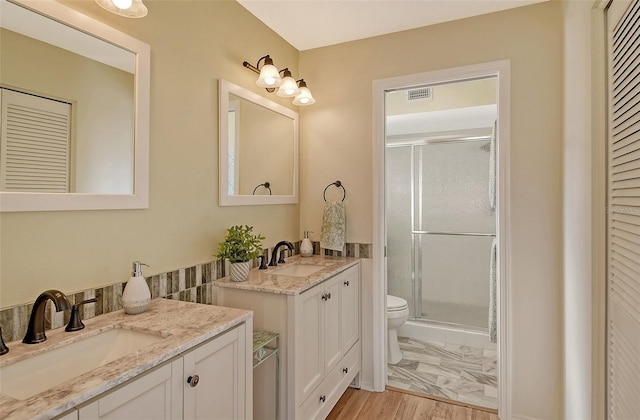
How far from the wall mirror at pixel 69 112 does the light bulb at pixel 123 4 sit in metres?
0.13

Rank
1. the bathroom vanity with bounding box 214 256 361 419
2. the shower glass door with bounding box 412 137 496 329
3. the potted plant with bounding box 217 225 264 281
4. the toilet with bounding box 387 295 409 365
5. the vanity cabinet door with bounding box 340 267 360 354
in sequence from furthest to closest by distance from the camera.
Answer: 1. the shower glass door with bounding box 412 137 496 329
2. the toilet with bounding box 387 295 409 365
3. the vanity cabinet door with bounding box 340 267 360 354
4. the potted plant with bounding box 217 225 264 281
5. the bathroom vanity with bounding box 214 256 361 419

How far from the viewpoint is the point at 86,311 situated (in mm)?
1212

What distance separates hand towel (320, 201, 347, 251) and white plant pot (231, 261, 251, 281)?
0.75 metres

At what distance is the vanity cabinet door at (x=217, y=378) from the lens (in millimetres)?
1037

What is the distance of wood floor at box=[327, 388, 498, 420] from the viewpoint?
2092 millimetres

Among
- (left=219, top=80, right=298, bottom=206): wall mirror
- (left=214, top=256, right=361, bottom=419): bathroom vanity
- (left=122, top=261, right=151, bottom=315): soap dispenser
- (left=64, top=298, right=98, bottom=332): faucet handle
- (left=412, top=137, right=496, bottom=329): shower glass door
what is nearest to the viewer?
(left=64, top=298, right=98, bottom=332): faucet handle

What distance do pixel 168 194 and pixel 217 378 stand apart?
828 millimetres

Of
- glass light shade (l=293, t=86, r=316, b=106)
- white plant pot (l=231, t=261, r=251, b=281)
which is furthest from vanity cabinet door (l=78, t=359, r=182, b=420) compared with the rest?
glass light shade (l=293, t=86, r=316, b=106)

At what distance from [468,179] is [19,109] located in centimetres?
338

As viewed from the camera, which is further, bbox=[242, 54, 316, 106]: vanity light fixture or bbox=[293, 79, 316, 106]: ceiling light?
bbox=[293, 79, 316, 106]: ceiling light

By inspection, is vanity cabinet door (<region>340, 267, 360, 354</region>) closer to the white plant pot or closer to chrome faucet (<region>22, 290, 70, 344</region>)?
the white plant pot

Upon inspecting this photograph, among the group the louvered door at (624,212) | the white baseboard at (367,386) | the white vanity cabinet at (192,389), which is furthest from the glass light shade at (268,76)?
the white baseboard at (367,386)

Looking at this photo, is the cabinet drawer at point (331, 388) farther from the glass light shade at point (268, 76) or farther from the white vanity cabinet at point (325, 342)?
the glass light shade at point (268, 76)

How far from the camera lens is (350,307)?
222 cm
